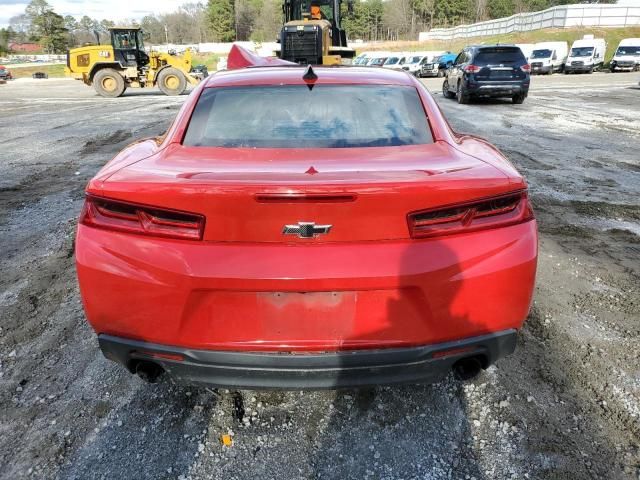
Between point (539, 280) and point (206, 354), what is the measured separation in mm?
2771

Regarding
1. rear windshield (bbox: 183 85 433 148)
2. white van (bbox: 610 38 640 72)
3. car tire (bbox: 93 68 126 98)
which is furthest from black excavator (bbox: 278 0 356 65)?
white van (bbox: 610 38 640 72)

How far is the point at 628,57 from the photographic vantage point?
117 feet

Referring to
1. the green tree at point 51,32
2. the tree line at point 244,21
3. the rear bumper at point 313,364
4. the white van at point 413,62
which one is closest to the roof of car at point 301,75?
the rear bumper at point 313,364

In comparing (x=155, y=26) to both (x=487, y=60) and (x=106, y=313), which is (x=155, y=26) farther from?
(x=106, y=313)

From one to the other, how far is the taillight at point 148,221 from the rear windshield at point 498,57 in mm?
15113

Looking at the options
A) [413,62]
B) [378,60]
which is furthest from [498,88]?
[378,60]

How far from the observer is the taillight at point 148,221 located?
190cm

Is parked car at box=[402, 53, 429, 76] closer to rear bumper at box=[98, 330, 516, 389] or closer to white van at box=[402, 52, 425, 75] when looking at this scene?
white van at box=[402, 52, 425, 75]

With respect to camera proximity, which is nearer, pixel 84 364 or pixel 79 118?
pixel 84 364

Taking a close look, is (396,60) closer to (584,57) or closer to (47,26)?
(584,57)

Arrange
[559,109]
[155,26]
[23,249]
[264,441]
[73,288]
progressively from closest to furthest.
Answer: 1. [264,441]
2. [73,288]
3. [23,249]
4. [559,109]
5. [155,26]

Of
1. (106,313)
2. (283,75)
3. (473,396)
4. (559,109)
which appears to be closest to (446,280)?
(473,396)

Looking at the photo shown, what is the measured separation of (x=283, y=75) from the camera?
300 cm

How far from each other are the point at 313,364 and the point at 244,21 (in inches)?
5233
